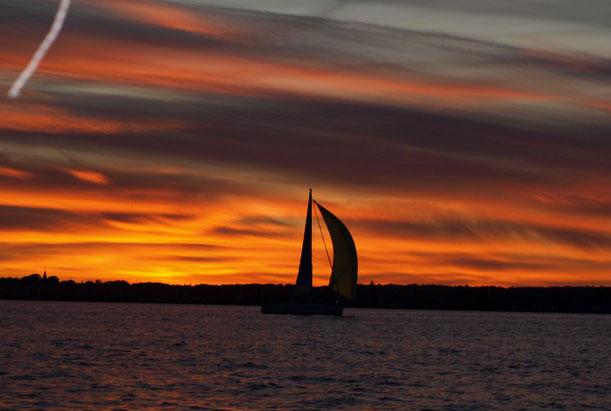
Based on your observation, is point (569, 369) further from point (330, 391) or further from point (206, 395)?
point (206, 395)

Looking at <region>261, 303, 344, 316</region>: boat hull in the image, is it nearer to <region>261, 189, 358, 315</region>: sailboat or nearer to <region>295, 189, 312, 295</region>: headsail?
<region>261, 189, 358, 315</region>: sailboat

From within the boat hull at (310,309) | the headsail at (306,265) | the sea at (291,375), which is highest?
the headsail at (306,265)

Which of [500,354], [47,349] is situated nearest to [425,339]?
[500,354]

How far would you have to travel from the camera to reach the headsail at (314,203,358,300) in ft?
415

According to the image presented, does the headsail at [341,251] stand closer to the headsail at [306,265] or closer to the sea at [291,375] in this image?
the headsail at [306,265]

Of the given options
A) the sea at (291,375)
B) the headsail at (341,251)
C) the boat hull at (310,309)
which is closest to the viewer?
the sea at (291,375)

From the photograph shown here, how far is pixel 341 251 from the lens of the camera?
127m

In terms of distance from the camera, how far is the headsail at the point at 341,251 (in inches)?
4980

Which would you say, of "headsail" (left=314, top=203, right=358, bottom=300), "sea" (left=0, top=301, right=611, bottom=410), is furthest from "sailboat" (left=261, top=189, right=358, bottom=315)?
"sea" (left=0, top=301, right=611, bottom=410)

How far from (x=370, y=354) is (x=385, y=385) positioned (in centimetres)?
2498

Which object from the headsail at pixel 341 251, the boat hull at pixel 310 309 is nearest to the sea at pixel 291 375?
the headsail at pixel 341 251

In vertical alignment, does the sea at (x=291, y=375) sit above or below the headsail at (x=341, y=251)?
below

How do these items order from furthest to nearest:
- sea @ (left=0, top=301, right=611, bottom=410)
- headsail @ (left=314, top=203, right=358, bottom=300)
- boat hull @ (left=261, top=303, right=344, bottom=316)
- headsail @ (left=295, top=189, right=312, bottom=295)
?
boat hull @ (left=261, top=303, right=344, bottom=316), headsail @ (left=295, top=189, right=312, bottom=295), headsail @ (left=314, top=203, right=358, bottom=300), sea @ (left=0, top=301, right=611, bottom=410)

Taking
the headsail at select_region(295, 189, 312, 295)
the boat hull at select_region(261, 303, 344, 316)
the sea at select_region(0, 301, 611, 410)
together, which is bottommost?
the sea at select_region(0, 301, 611, 410)
